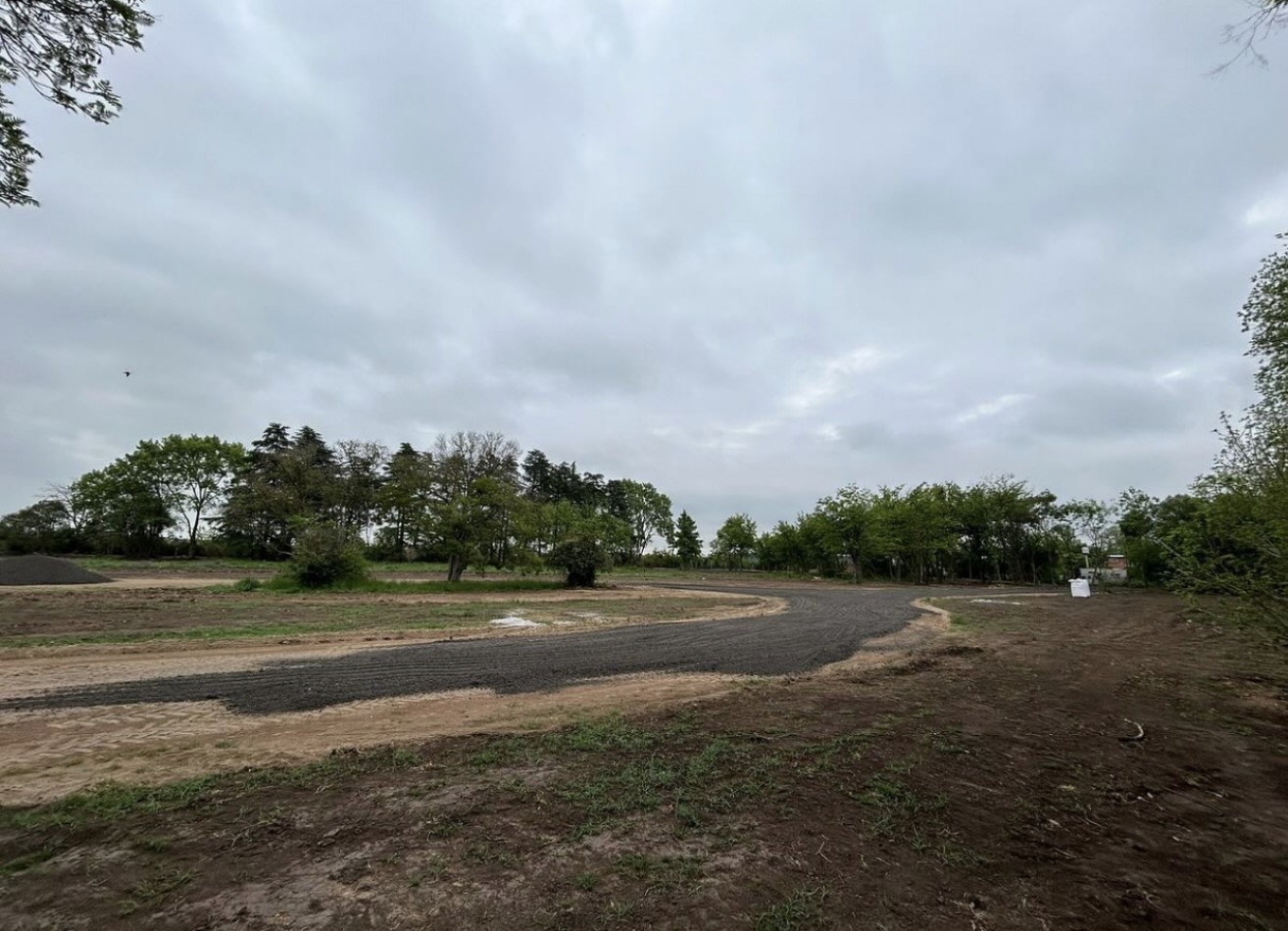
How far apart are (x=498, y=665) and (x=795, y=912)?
25.0ft

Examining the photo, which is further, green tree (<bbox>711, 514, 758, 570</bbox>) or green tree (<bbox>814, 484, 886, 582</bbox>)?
green tree (<bbox>711, 514, 758, 570</bbox>)

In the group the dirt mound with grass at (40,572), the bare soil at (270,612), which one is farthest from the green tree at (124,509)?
the bare soil at (270,612)

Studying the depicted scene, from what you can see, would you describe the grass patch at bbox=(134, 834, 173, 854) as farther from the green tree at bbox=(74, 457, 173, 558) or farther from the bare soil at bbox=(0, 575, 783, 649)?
the green tree at bbox=(74, 457, 173, 558)

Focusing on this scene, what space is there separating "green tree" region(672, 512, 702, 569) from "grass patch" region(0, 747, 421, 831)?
7840 centimetres

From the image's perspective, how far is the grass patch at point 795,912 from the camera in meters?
2.85

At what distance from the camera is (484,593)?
84.9 ft

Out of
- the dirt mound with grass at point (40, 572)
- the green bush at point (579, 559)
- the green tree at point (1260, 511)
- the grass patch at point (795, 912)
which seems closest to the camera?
the grass patch at point (795, 912)

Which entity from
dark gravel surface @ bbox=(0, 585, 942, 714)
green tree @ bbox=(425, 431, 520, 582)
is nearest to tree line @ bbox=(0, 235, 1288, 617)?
green tree @ bbox=(425, 431, 520, 582)

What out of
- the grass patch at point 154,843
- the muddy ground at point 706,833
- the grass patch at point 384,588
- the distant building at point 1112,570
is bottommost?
the muddy ground at point 706,833

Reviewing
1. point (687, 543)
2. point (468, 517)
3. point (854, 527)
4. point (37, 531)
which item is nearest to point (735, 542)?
point (687, 543)

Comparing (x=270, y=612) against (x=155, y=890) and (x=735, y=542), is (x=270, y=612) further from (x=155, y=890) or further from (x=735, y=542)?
(x=735, y=542)

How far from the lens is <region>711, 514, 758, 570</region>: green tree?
3103 inches

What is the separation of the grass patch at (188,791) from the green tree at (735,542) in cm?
7588

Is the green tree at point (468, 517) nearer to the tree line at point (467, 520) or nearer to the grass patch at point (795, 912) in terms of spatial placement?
the tree line at point (467, 520)
